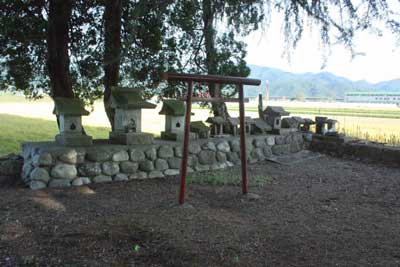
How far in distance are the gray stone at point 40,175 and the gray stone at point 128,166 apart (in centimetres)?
98

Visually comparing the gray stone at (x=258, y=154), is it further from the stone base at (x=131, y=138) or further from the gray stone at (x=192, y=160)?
the stone base at (x=131, y=138)

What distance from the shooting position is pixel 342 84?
96.9 m

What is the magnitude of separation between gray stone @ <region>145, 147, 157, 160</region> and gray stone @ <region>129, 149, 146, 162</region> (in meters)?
0.08

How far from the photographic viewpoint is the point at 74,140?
513 centimetres

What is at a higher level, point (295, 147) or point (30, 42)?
point (30, 42)

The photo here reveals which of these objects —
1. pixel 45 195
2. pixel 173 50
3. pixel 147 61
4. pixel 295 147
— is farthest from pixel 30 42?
pixel 295 147

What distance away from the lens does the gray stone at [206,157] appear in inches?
237

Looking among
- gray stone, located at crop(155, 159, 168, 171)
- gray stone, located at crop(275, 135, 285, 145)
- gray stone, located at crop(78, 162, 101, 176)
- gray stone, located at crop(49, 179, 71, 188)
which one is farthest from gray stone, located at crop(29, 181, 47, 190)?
gray stone, located at crop(275, 135, 285, 145)

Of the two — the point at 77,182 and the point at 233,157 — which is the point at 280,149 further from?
the point at 77,182

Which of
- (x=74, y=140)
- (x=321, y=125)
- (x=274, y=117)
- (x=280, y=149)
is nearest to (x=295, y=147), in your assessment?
(x=280, y=149)

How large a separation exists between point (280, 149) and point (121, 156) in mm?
3485

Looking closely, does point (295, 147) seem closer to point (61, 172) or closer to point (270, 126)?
point (270, 126)

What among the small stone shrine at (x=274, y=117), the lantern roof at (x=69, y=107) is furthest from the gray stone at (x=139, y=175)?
the small stone shrine at (x=274, y=117)

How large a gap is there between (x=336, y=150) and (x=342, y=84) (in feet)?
316
